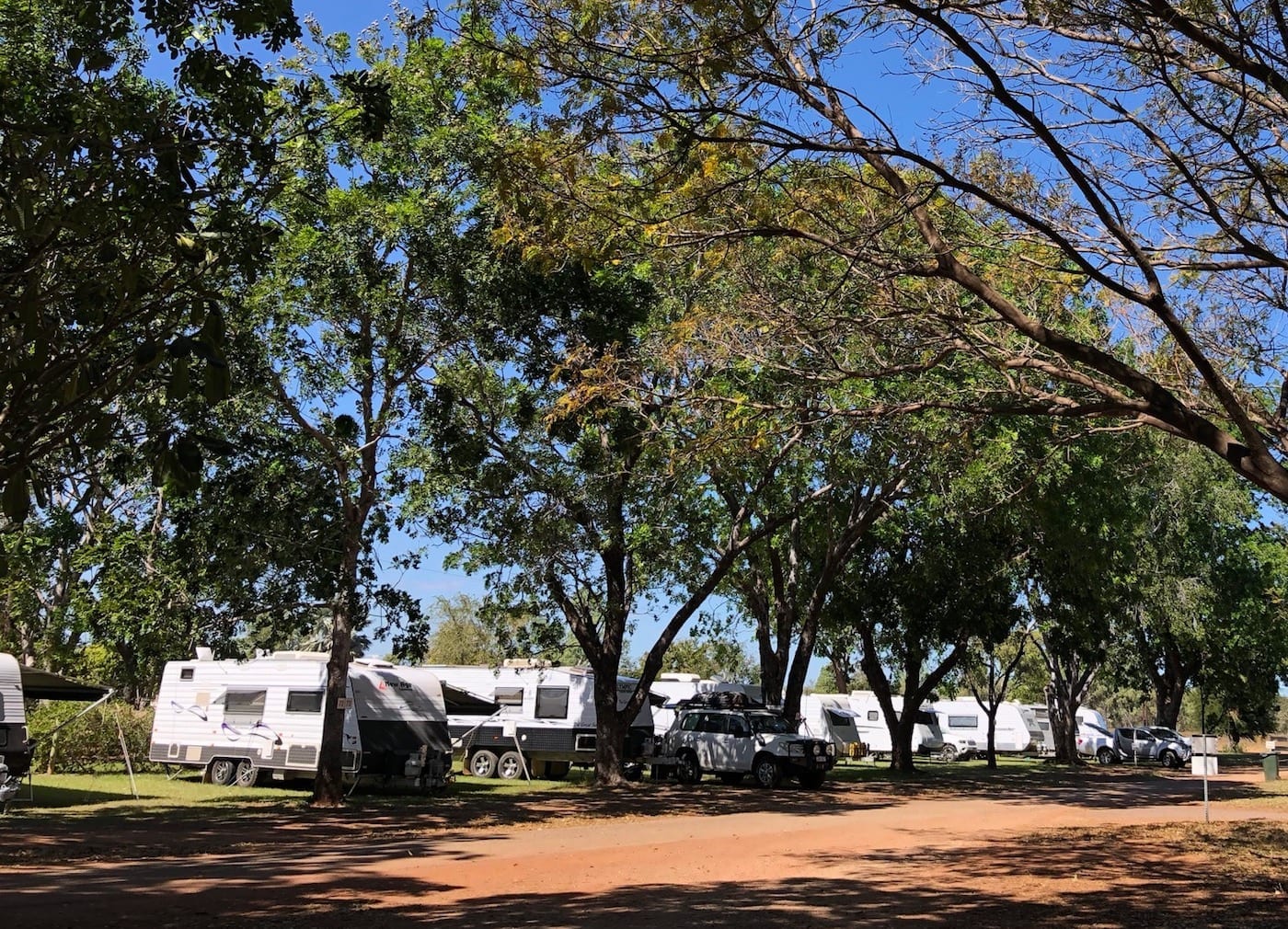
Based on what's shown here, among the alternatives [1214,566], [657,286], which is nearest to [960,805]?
[657,286]

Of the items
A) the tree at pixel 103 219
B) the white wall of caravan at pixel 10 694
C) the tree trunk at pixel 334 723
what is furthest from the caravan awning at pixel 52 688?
the tree at pixel 103 219

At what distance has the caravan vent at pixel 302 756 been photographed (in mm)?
20594

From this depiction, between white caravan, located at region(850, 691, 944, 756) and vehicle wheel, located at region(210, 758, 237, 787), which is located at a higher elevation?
white caravan, located at region(850, 691, 944, 756)

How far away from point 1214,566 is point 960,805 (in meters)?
20.1

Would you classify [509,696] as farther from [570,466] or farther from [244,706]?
[570,466]

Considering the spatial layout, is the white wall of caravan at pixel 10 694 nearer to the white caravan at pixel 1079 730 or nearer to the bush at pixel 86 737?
the bush at pixel 86 737

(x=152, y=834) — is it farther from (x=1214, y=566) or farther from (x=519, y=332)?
(x=1214, y=566)

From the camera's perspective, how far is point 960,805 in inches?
790

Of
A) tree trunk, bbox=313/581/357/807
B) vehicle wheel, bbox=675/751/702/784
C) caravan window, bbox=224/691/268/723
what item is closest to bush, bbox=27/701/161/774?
caravan window, bbox=224/691/268/723

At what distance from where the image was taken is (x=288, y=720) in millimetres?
20922

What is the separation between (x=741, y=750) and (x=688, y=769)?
4.53 ft

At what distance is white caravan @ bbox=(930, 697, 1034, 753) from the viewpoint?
45.4 meters

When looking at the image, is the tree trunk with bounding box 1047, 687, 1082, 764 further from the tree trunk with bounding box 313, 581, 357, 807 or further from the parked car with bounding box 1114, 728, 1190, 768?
the tree trunk with bounding box 313, 581, 357, 807

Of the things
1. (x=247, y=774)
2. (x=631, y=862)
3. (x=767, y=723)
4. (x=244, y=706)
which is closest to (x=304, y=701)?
(x=244, y=706)
